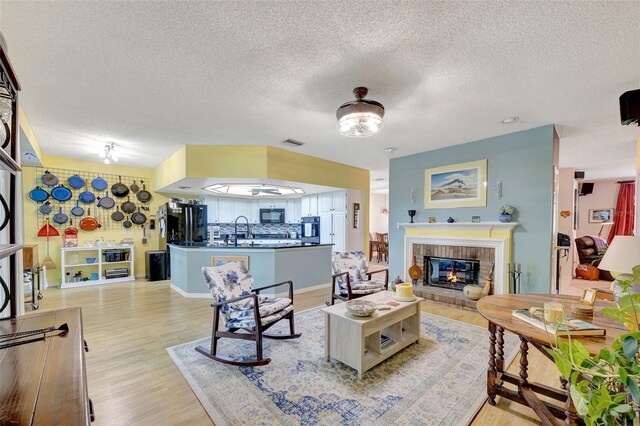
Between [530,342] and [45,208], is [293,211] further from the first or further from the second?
[530,342]

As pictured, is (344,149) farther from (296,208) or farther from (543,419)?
(543,419)

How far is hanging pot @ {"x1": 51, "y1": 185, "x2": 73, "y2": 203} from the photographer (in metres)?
5.37

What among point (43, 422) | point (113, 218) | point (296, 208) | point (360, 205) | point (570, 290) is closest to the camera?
point (43, 422)

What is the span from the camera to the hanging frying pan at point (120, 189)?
6.03 m

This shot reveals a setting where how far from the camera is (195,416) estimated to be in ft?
6.08

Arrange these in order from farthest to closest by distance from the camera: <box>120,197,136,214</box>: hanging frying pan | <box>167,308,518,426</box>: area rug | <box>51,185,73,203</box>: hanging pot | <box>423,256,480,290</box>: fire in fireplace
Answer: <box>120,197,136,214</box>: hanging frying pan → <box>51,185,73,203</box>: hanging pot → <box>423,256,480,290</box>: fire in fireplace → <box>167,308,518,426</box>: area rug

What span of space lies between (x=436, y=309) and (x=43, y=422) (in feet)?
13.9

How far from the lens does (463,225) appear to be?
4344mm

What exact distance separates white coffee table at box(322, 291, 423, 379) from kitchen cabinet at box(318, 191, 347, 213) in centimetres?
362

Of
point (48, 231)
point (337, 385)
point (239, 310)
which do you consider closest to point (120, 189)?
point (48, 231)

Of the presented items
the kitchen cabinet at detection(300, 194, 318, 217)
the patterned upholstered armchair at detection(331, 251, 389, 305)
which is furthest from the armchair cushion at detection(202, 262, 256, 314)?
the kitchen cabinet at detection(300, 194, 318, 217)

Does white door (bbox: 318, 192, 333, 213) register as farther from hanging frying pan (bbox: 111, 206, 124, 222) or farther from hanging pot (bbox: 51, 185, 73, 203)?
hanging pot (bbox: 51, 185, 73, 203)

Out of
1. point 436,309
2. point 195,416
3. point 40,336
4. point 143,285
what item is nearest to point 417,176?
point 436,309

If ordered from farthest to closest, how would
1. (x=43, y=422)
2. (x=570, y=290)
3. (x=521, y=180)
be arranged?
(x=570, y=290) < (x=521, y=180) < (x=43, y=422)
